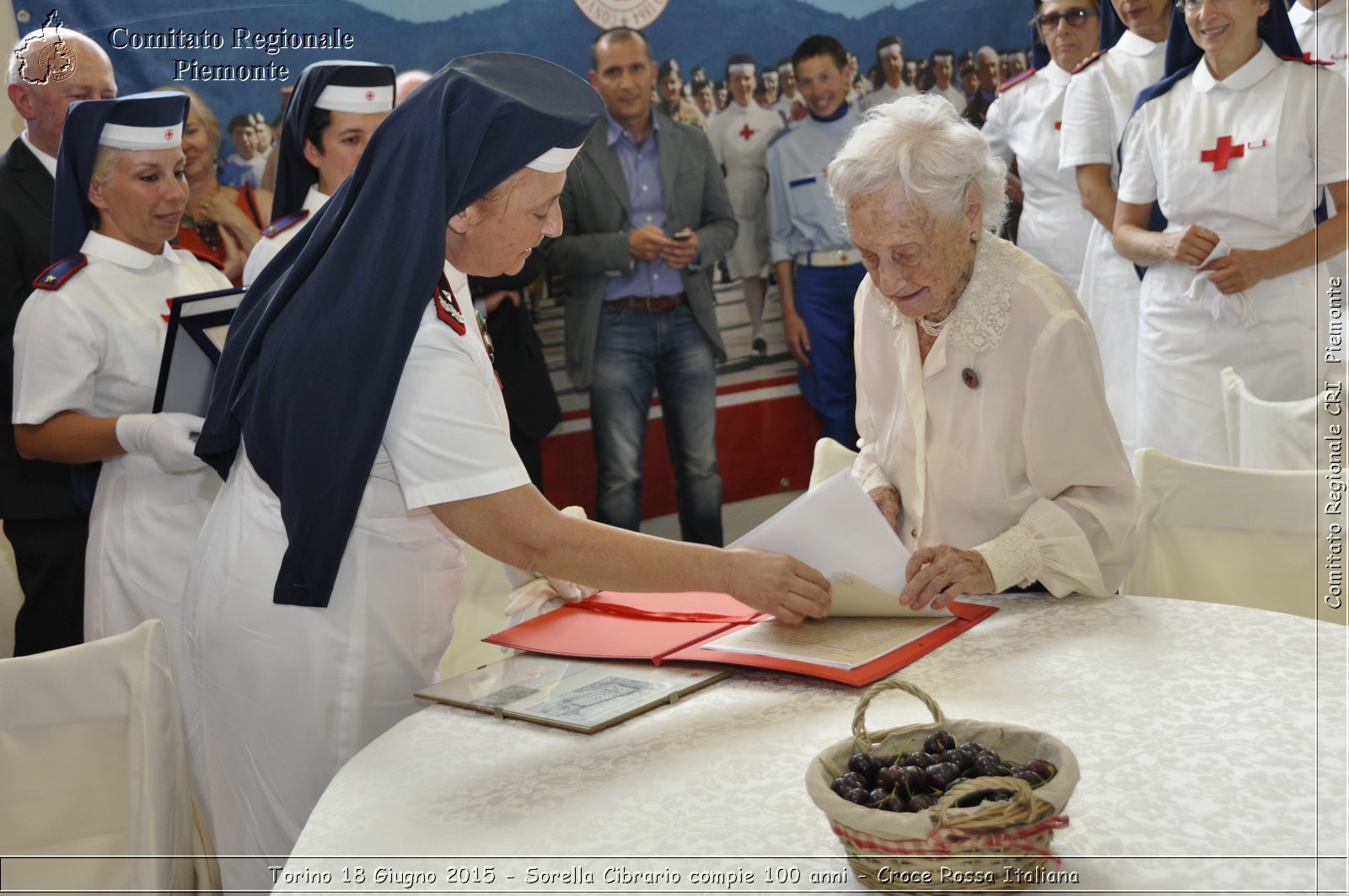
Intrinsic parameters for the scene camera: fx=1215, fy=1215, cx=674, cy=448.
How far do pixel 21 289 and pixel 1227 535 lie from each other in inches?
139

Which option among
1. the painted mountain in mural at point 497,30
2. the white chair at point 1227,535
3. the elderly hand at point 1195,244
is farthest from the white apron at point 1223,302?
the painted mountain in mural at point 497,30

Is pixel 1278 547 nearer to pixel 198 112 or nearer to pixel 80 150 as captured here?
pixel 80 150

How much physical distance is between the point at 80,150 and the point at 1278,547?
3069 millimetres

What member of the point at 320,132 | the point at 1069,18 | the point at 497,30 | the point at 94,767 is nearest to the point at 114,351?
the point at 320,132

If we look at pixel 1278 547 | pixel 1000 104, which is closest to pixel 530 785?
pixel 1278 547

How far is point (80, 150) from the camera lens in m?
3.21

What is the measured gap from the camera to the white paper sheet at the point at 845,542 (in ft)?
6.63

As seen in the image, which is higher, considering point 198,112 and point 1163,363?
point 198,112

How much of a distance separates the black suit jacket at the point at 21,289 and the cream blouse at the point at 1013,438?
263 centimetres

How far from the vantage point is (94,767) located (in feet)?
6.58

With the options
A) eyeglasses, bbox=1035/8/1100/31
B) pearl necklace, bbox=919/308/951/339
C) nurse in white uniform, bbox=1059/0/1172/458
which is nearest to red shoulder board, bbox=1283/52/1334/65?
nurse in white uniform, bbox=1059/0/1172/458

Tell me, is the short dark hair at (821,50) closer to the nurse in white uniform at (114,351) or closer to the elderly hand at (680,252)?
the elderly hand at (680,252)

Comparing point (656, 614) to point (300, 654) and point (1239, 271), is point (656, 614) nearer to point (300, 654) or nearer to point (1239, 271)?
point (300, 654)

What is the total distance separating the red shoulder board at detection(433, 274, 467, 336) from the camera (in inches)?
75.6
